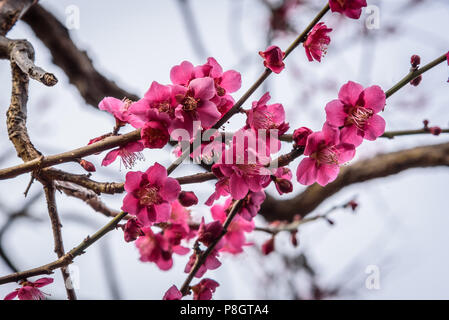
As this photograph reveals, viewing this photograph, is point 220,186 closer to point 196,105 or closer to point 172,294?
point 196,105

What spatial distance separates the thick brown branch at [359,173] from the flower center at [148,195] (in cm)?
146

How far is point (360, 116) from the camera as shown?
2.96 feet

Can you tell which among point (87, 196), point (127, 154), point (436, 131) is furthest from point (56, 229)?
point (436, 131)

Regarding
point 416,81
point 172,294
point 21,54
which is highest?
point 21,54

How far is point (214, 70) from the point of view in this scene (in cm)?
92

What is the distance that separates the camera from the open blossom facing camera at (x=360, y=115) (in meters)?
0.89

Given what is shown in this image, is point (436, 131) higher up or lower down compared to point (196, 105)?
higher up

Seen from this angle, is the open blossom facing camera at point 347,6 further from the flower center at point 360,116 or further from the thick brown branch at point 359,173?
the thick brown branch at point 359,173

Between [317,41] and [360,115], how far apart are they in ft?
0.71

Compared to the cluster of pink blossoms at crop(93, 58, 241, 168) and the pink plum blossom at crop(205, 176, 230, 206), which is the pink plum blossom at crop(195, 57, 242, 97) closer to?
the cluster of pink blossoms at crop(93, 58, 241, 168)

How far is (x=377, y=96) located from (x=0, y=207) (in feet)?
8.56

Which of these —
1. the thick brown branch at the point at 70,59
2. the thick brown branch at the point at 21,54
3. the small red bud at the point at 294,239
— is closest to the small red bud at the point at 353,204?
the small red bud at the point at 294,239
